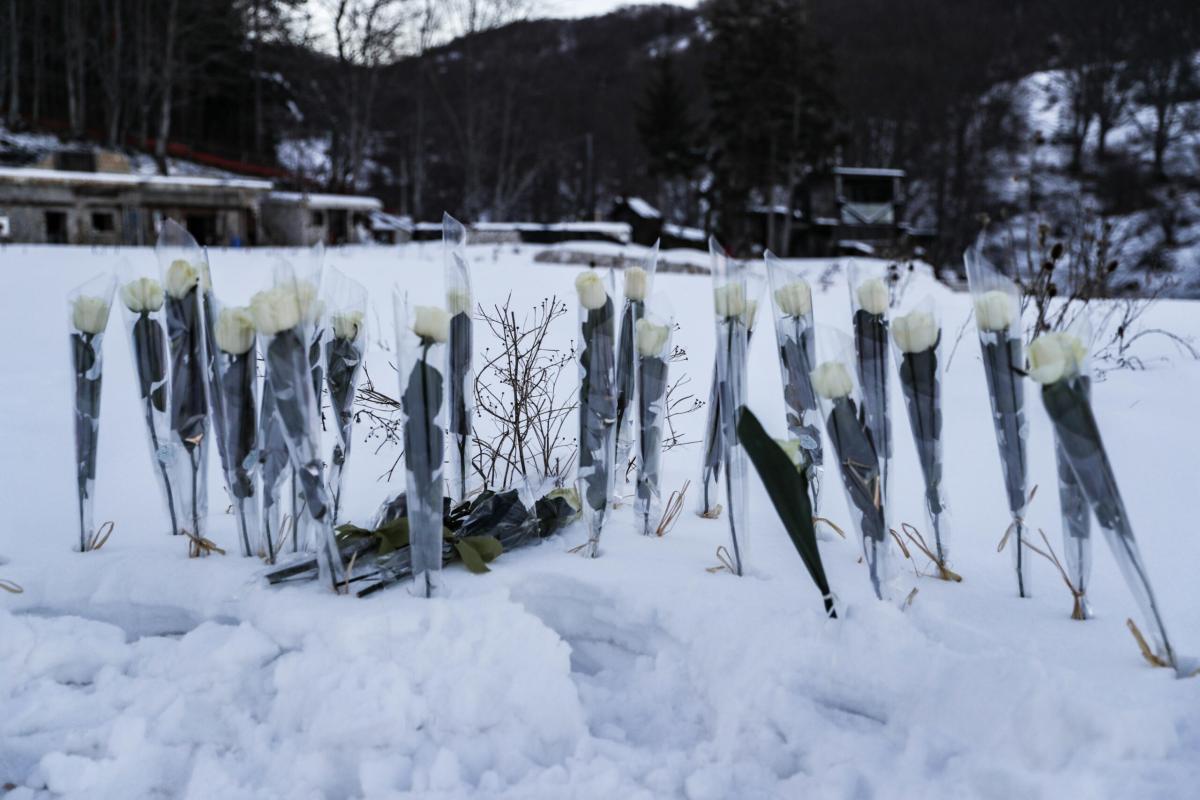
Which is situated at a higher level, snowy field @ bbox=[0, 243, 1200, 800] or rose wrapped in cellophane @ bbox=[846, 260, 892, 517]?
→ rose wrapped in cellophane @ bbox=[846, 260, 892, 517]

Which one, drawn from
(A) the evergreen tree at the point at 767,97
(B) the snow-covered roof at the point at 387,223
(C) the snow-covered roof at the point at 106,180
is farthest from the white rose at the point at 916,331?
(A) the evergreen tree at the point at 767,97

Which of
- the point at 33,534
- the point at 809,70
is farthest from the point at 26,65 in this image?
the point at 33,534

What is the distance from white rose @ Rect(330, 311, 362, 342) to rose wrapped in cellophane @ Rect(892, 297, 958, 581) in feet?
4.25

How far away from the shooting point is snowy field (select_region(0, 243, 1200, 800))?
129 cm

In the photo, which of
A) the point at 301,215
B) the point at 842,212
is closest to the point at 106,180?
the point at 301,215

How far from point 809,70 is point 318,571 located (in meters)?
25.7

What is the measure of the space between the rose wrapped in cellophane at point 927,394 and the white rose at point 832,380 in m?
0.18

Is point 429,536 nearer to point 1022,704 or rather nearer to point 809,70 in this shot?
point 1022,704

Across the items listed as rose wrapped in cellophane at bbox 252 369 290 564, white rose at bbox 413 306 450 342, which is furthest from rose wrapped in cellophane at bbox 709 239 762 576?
rose wrapped in cellophane at bbox 252 369 290 564

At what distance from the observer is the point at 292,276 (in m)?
1.66

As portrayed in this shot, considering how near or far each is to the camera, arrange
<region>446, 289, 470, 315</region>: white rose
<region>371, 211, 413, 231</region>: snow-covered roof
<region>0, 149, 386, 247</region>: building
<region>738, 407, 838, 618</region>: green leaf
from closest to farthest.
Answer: <region>738, 407, 838, 618</region>: green leaf
<region>446, 289, 470, 315</region>: white rose
<region>0, 149, 386, 247</region>: building
<region>371, 211, 413, 231</region>: snow-covered roof

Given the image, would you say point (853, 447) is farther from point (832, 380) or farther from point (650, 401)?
point (650, 401)

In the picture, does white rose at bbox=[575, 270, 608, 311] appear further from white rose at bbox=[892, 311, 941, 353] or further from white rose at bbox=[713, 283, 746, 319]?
white rose at bbox=[892, 311, 941, 353]

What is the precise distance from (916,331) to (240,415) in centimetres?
151
